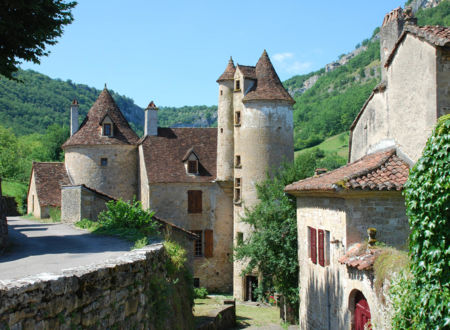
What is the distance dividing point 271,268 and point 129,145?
52.0 feet

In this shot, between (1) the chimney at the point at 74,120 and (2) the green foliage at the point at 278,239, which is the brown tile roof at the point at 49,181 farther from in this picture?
(2) the green foliage at the point at 278,239

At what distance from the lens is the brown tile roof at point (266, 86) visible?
103ft

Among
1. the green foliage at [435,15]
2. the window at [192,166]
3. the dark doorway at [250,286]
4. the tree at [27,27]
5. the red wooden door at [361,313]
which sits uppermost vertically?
the green foliage at [435,15]

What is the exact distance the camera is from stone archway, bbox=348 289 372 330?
12.7 m

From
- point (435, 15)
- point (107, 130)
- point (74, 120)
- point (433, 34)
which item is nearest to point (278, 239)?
point (433, 34)

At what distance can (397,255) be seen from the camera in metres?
11.1

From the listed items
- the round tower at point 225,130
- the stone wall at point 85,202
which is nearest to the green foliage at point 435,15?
the round tower at point 225,130

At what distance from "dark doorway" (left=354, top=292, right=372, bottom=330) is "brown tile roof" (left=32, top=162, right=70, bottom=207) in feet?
75.9

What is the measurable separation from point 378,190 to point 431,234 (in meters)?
5.76

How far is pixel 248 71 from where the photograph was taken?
3275 centimetres

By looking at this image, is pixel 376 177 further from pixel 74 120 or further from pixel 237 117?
pixel 74 120

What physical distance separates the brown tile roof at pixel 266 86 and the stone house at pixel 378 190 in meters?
14.1

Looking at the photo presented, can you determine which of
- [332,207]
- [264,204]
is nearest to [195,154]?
[264,204]

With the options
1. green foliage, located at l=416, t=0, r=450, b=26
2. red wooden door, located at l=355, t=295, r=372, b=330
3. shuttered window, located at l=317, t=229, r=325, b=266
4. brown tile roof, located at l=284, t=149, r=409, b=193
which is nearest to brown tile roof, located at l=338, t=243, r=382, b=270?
red wooden door, located at l=355, t=295, r=372, b=330
